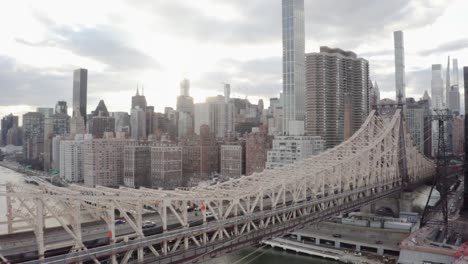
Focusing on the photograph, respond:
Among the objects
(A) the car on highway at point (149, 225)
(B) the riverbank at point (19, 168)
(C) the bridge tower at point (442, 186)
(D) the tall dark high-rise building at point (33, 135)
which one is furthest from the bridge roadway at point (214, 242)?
(D) the tall dark high-rise building at point (33, 135)

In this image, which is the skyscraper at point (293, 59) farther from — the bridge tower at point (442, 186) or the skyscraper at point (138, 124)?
the bridge tower at point (442, 186)

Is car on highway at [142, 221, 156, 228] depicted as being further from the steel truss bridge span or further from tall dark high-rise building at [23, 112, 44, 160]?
tall dark high-rise building at [23, 112, 44, 160]

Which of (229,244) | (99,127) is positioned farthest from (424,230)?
(99,127)

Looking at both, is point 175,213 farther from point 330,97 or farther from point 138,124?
point 138,124

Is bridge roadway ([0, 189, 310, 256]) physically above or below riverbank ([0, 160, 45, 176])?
above

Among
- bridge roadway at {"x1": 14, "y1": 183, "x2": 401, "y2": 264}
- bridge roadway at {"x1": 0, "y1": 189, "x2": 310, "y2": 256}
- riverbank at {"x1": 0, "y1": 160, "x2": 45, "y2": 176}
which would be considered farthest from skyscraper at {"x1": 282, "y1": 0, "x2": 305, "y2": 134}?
bridge roadway at {"x1": 0, "y1": 189, "x2": 310, "y2": 256}

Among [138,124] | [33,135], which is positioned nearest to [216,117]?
[138,124]
